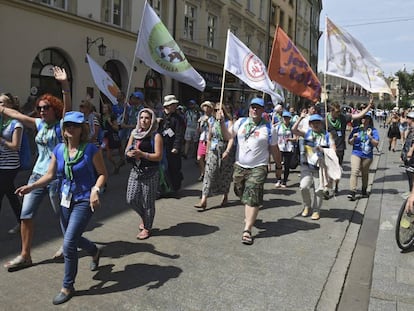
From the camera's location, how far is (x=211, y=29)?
23.9 metres

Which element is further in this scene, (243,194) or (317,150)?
(317,150)

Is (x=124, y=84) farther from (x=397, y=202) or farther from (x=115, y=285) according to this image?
(x=115, y=285)

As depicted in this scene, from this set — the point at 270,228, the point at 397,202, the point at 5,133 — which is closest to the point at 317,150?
the point at 270,228

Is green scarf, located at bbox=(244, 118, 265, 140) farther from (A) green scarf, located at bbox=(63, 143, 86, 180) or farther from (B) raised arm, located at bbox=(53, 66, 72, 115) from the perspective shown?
(A) green scarf, located at bbox=(63, 143, 86, 180)

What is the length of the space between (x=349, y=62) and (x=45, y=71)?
32.5 ft

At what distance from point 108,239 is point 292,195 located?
420 cm

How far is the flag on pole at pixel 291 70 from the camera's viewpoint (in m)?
7.44

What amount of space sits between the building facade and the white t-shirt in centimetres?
120

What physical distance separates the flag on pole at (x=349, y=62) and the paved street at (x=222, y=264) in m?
2.37

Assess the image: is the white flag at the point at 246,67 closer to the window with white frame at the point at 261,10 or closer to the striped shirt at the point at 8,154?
the striped shirt at the point at 8,154

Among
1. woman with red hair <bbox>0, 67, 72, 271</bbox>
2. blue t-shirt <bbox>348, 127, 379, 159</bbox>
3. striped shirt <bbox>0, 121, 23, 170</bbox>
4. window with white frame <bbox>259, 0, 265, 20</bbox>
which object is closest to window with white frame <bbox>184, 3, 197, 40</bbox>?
window with white frame <bbox>259, 0, 265, 20</bbox>

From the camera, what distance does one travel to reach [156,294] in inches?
148

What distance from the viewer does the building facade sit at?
41.3ft

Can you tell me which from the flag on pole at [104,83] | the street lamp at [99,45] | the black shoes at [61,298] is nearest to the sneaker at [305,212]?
the black shoes at [61,298]
